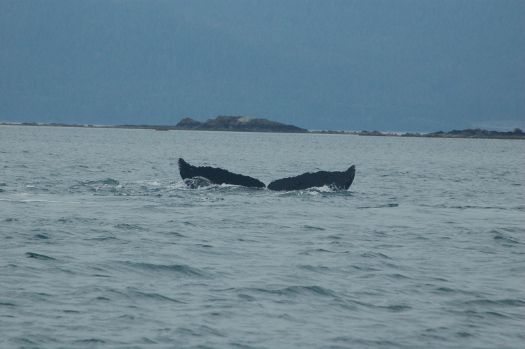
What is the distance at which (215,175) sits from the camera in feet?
110

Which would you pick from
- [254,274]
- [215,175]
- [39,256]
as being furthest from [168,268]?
[215,175]

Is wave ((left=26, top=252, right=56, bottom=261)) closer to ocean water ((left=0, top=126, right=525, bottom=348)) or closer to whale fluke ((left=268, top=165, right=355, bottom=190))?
ocean water ((left=0, top=126, right=525, bottom=348))

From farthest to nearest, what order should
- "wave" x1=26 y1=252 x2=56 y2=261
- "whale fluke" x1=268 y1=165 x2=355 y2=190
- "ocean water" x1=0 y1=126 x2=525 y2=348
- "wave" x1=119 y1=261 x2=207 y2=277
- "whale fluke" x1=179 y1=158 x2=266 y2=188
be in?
"whale fluke" x1=179 y1=158 x2=266 y2=188 < "whale fluke" x1=268 y1=165 x2=355 y2=190 < "wave" x1=26 y1=252 x2=56 y2=261 < "wave" x1=119 y1=261 x2=207 y2=277 < "ocean water" x1=0 y1=126 x2=525 y2=348

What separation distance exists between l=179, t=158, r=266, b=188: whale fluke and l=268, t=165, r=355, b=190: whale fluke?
871 mm

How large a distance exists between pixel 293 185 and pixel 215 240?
1301cm

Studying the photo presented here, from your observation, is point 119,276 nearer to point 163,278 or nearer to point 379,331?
point 163,278

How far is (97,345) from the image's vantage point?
456 inches

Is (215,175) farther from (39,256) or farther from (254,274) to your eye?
Answer: (254,274)

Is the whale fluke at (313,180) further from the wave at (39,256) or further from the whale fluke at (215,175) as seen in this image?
the wave at (39,256)

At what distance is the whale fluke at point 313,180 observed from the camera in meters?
33.2

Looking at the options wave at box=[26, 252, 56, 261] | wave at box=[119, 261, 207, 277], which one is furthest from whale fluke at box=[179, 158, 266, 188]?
wave at box=[119, 261, 207, 277]

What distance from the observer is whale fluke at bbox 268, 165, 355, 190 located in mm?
33219

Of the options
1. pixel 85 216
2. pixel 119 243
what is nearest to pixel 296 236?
pixel 119 243

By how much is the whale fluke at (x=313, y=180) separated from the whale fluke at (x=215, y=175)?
2.86ft
